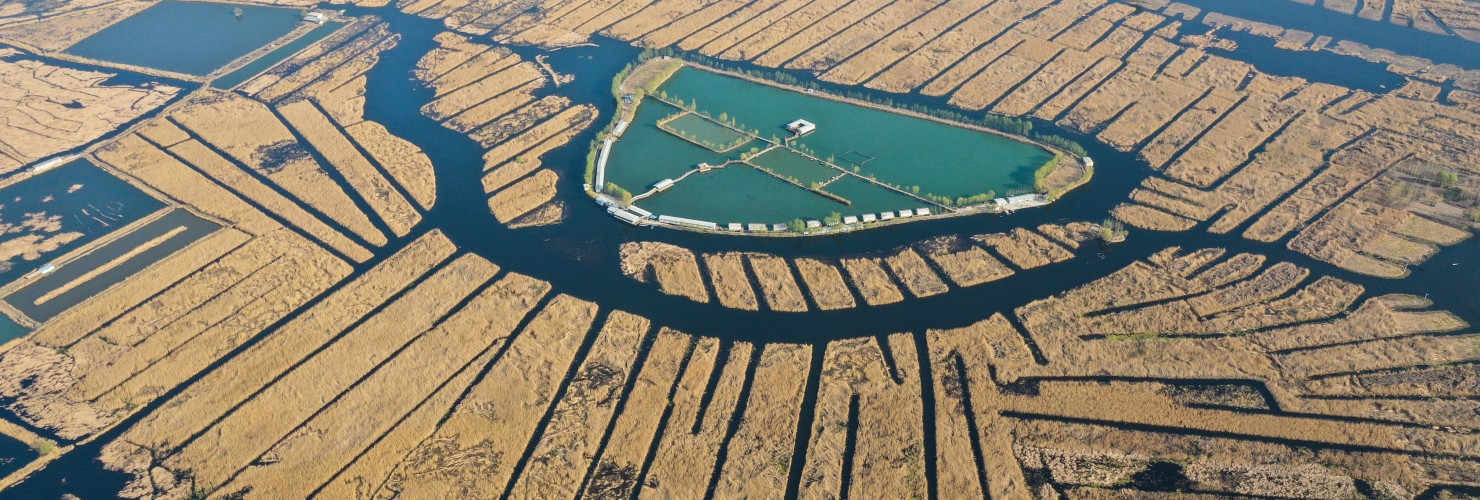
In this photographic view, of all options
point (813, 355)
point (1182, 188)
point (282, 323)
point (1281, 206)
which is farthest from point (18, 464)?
point (1281, 206)

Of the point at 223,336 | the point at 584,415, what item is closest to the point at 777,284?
the point at 584,415

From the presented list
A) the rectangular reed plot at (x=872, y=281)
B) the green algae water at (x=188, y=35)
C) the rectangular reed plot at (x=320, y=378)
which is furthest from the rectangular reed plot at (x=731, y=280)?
the green algae water at (x=188, y=35)

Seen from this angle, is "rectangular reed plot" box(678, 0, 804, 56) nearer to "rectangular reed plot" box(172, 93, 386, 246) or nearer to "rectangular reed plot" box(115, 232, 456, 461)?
"rectangular reed plot" box(172, 93, 386, 246)

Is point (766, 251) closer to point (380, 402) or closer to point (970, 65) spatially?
point (380, 402)

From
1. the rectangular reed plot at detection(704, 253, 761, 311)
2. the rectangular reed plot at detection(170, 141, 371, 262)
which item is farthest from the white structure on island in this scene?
the rectangular reed plot at detection(170, 141, 371, 262)

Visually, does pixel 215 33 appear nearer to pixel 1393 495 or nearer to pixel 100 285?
pixel 100 285

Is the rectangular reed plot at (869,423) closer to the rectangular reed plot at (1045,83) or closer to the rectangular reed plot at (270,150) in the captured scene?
the rectangular reed plot at (270,150)

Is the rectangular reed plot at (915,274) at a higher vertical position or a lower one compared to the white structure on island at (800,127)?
lower
